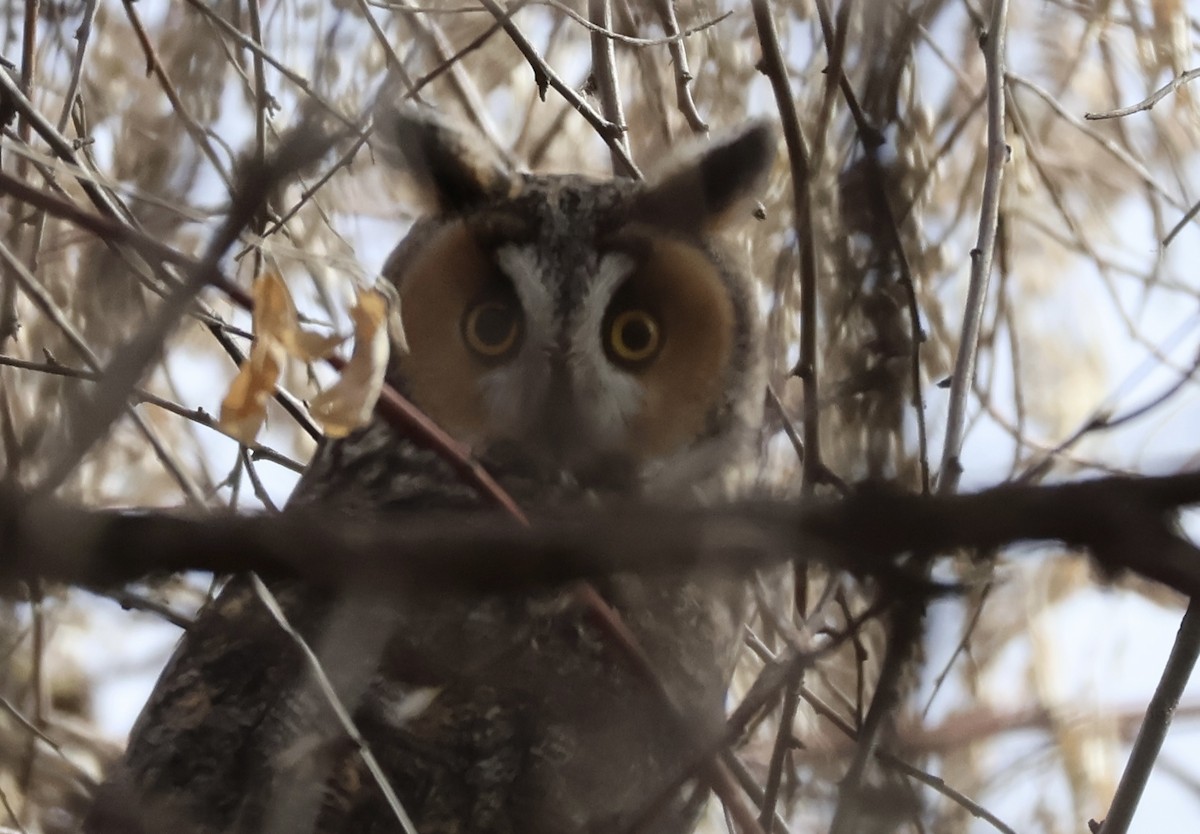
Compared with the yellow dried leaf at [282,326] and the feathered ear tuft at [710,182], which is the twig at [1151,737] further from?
the feathered ear tuft at [710,182]

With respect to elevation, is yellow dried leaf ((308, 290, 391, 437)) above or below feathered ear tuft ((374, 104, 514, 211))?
below

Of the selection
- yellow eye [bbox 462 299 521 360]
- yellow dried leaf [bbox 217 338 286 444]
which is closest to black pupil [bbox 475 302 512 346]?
yellow eye [bbox 462 299 521 360]

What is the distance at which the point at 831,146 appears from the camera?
1.56m

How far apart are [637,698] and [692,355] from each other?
0.66 metres

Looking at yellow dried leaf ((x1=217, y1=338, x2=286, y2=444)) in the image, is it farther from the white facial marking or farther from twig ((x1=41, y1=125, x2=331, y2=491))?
the white facial marking

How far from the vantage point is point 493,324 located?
1937 millimetres

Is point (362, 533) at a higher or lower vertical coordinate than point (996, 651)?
lower

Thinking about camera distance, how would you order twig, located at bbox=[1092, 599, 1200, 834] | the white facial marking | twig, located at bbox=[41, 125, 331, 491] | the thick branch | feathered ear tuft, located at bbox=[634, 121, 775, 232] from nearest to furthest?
the thick branch → twig, located at bbox=[41, 125, 331, 491] → twig, located at bbox=[1092, 599, 1200, 834] → the white facial marking → feathered ear tuft, located at bbox=[634, 121, 775, 232]

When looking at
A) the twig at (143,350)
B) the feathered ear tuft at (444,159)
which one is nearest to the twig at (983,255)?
the twig at (143,350)

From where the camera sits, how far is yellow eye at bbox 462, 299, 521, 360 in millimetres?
1918

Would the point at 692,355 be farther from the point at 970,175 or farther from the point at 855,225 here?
the point at 855,225

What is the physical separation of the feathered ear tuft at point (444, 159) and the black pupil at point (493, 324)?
19cm

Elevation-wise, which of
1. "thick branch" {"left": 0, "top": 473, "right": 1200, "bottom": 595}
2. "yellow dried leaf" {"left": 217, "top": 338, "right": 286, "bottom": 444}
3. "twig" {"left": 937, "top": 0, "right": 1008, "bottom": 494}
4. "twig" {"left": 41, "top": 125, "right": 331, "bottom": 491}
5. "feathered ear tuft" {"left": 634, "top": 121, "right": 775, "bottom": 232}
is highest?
"feathered ear tuft" {"left": 634, "top": 121, "right": 775, "bottom": 232}

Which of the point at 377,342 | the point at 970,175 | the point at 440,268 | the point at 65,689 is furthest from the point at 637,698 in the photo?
the point at 65,689
